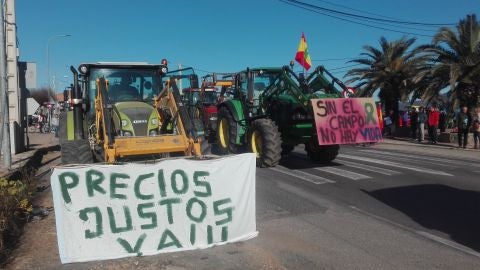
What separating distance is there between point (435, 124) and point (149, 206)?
62.3 ft

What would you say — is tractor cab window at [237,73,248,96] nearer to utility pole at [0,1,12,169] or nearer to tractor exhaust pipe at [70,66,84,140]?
tractor exhaust pipe at [70,66,84,140]

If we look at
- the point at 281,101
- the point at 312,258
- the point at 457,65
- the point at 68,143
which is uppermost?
the point at 457,65

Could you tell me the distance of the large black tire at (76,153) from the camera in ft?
28.2

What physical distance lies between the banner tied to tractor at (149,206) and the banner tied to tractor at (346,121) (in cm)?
545

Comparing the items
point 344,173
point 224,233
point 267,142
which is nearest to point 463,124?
point 344,173

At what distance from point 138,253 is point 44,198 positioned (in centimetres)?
417

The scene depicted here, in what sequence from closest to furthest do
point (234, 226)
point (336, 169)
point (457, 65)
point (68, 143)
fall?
point (234, 226), point (68, 143), point (336, 169), point (457, 65)

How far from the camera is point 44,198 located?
29.3ft

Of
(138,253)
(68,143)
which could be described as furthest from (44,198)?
(138,253)

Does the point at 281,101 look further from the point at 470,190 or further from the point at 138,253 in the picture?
the point at 138,253

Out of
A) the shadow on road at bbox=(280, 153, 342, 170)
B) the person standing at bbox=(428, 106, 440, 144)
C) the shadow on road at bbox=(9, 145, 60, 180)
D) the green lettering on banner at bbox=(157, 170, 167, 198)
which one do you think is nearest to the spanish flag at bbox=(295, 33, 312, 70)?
the person standing at bbox=(428, 106, 440, 144)

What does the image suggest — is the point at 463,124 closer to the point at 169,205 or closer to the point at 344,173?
the point at 344,173

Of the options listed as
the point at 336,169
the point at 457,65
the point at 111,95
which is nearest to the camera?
the point at 111,95

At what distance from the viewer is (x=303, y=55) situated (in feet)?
70.1
